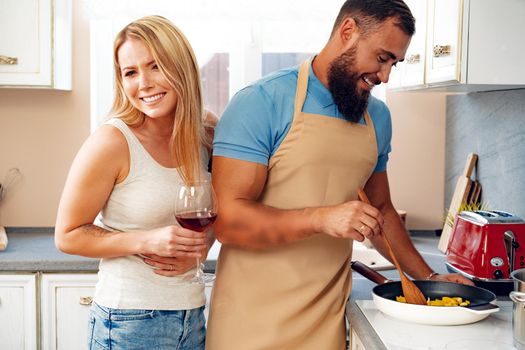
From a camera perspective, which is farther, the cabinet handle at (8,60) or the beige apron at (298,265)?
the cabinet handle at (8,60)

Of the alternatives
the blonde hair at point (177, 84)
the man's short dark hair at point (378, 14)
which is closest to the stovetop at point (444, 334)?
the blonde hair at point (177, 84)

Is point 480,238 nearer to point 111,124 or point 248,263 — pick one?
point 248,263

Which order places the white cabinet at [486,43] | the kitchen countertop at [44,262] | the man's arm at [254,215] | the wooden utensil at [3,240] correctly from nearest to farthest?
the man's arm at [254,215]
the white cabinet at [486,43]
the kitchen countertop at [44,262]
the wooden utensil at [3,240]

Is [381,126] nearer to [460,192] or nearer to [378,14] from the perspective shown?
[378,14]

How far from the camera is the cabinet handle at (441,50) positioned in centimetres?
225

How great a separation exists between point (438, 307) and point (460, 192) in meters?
1.37

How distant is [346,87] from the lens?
1.81 meters

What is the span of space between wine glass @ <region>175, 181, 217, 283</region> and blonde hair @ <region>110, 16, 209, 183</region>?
0.69ft

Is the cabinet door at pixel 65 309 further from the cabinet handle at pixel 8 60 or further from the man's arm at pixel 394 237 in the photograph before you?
the man's arm at pixel 394 237

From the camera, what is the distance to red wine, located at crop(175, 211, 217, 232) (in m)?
1.62

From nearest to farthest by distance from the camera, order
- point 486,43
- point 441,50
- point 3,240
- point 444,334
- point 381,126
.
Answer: point 444,334 < point 381,126 < point 486,43 < point 441,50 < point 3,240

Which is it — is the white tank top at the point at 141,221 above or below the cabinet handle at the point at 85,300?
above

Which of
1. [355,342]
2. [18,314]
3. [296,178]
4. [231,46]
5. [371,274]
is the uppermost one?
[231,46]

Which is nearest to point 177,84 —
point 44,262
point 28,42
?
point 44,262
